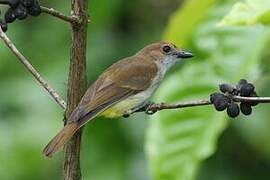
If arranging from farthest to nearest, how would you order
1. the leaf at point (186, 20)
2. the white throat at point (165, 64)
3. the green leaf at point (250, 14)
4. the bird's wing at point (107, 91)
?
the white throat at point (165, 64) < the leaf at point (186, 20) < the bird's wing at point (107, 91) < the green leaf at point (250, 14)

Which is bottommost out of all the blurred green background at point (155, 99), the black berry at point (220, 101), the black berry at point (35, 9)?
the blurred green background at point (155, 99)

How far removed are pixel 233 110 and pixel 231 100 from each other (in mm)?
43

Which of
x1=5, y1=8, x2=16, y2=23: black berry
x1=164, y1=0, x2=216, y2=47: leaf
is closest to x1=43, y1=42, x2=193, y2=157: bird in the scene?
x1=164, y1=0, x2=216, y2=47: leaf

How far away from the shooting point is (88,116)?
11.1ft

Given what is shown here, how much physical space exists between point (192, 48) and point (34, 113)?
5.40 feet

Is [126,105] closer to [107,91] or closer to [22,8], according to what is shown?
[107,91]

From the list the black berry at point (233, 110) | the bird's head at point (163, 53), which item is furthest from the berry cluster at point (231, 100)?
the bird's head at point (163, 53)

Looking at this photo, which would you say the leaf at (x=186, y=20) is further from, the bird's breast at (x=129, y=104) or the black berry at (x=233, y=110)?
the black berry at (x=233, y=110)

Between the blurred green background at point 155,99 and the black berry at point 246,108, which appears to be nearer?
the black berry at point 246,108

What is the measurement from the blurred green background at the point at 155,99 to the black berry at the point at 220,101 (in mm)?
962

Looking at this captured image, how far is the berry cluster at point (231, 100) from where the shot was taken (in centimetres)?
264

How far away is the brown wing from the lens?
11.2 feet

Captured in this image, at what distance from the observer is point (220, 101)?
2639 mm

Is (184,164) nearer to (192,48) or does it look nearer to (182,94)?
→ (182,94)
